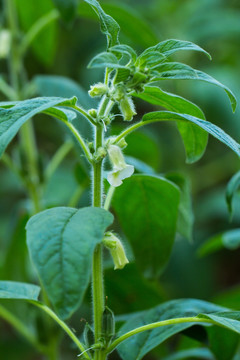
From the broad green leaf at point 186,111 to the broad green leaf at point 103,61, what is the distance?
0.14 metres

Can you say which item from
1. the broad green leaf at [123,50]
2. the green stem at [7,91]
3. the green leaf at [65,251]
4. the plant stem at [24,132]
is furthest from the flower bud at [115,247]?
the green stem at [7,91]

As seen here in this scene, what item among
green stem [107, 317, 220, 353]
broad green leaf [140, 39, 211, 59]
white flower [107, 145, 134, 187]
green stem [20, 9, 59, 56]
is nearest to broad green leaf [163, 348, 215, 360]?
green stem [107, 317, 220, 353]

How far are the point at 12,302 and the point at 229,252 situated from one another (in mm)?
987

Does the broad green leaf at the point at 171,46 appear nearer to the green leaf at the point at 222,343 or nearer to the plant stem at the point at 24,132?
the green leaf at the point at 222,343

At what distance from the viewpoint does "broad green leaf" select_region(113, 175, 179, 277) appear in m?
0.88

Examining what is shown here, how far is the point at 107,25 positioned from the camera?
2.14ft

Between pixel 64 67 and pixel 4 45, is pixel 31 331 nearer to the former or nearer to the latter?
pixel 4 45

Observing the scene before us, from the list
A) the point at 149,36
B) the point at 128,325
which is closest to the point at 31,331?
the point at 128,325

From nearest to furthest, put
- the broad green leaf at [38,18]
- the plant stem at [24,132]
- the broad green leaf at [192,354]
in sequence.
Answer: the broad green leaf at [192,354] < the plant stem at [24,132] < the broad green leaf at [38,18]

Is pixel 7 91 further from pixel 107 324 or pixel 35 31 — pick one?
pixel 107 324

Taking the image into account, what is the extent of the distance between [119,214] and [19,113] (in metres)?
0.37

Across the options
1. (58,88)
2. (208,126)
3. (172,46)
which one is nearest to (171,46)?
(172,46)

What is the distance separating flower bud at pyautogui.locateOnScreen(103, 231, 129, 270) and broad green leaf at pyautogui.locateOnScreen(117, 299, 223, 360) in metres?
0.12

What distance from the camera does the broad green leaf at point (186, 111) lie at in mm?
732
